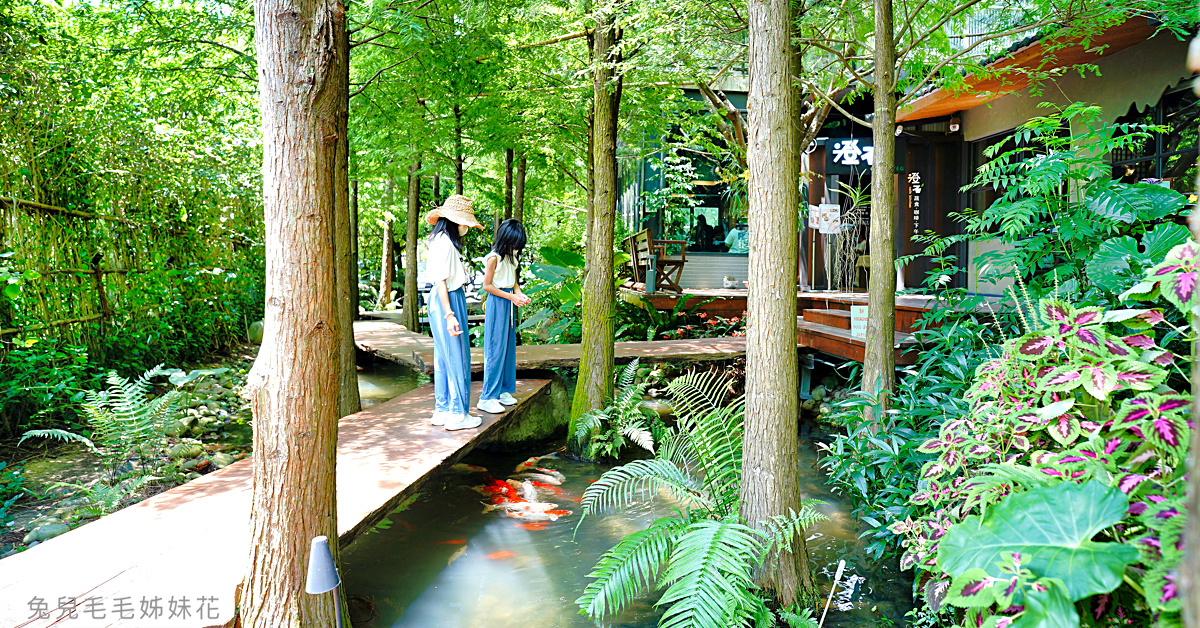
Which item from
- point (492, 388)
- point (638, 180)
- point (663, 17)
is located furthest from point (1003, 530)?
point (638, 180)

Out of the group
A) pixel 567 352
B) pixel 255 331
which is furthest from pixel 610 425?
pixel 255 331

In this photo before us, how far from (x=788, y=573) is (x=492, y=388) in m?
3.34

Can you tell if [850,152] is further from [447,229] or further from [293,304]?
[293,304]

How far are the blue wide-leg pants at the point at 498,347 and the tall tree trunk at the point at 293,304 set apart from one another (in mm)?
3135

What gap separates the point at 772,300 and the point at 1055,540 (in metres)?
1.80

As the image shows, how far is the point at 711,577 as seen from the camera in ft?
10.6

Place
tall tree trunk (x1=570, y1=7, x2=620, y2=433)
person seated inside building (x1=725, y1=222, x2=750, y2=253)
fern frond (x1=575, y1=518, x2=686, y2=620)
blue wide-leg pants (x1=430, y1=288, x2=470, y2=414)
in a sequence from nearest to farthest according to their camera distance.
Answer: fern frond (x1=575, y1=518, x2=686, y2=620) < blue wide-leg pants (x1=430, y1=288, x2=470, y2=414) < tall tree trunk (x1=570, y1=7, x2=620, y2=433) < person seated inside building (x1=725, y1=222, x2=750, y2=253)

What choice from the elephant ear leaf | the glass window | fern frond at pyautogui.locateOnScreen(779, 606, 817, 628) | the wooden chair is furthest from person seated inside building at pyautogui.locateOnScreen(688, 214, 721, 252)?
the elephant ear leaf

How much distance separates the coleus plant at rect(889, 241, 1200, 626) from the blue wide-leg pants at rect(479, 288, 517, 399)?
369 centimetres

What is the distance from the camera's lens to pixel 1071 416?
265 centimetres

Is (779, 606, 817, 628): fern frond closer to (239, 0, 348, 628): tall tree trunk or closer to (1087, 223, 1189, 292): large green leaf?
(239, 0, 348, 628): tall tree trunk

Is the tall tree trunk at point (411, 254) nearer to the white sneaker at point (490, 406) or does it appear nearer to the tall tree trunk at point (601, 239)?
the tall tree trunk at point (601, 239)

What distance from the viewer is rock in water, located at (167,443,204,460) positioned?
19.1 ft

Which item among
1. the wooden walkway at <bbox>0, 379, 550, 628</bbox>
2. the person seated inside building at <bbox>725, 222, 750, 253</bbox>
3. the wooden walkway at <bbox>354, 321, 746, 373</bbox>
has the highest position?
the person seated inside building at <bbox>725, 222, 750, 253</bbox>
